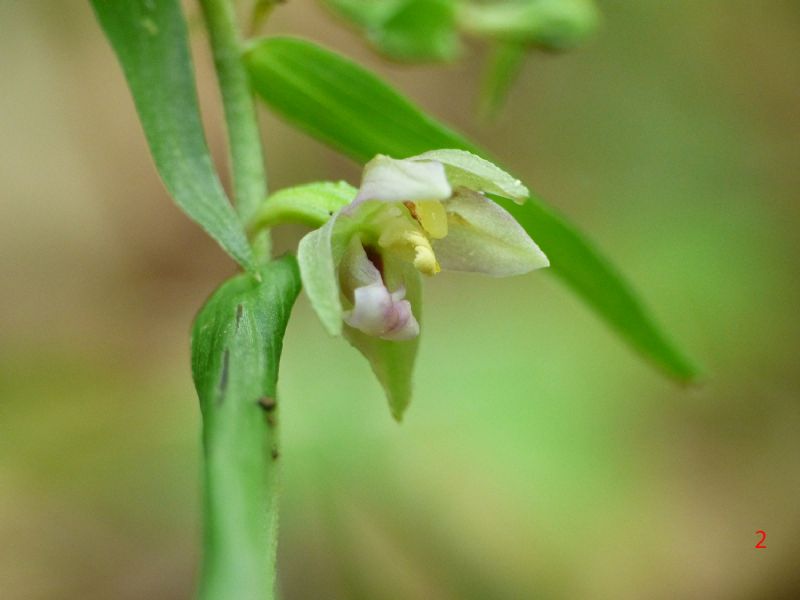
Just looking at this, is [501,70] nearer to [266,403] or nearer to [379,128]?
[379,128]

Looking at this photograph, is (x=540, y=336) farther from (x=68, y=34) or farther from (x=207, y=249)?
(x=68, y=34)

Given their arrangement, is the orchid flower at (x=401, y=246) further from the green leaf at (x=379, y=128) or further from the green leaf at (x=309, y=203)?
the green leaf at (x=379, y=128)

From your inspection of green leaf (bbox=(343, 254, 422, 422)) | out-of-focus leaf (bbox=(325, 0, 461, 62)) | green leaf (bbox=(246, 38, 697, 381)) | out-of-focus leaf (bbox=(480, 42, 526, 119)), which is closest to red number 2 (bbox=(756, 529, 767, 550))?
out-of-focus leaf (bbox=(480, 42, 526, 119))

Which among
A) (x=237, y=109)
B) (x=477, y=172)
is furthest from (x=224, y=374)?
(x=237, y=109)

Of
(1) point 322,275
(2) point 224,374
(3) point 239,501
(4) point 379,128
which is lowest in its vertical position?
(3) point 239,501

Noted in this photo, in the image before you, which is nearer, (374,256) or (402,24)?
(374,256)

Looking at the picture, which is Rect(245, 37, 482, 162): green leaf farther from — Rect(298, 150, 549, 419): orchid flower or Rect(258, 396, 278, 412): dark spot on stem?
Rect(258, 396, 278, 412): dark spot on stem

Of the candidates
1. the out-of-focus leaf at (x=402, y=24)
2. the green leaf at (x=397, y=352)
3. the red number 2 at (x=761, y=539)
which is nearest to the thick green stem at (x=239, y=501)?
the green leaf at (x=397, y=352)
